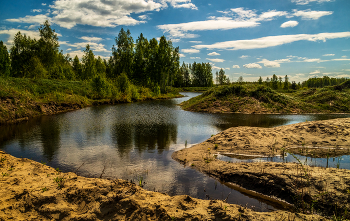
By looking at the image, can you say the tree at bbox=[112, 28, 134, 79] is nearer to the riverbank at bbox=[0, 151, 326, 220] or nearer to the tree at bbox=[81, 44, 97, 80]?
the tree at bbox=[81, 44, 97, 80]

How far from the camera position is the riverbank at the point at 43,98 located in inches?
863

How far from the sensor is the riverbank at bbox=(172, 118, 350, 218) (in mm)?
6203

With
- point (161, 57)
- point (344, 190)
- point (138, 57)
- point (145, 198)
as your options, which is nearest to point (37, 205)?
point (145, 198)

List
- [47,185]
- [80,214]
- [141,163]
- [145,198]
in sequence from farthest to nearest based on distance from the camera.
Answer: [141,163] < [47,185] < [145,198] < [80,214]

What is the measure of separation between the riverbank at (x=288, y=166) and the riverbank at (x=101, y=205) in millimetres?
1478

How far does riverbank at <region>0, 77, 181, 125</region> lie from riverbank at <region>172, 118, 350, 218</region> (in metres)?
21.4

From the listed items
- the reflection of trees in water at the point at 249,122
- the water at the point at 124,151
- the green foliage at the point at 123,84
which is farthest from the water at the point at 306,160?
the green foliage at the point at 123,84

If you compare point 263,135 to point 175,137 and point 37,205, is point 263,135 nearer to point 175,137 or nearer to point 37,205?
point 175,137

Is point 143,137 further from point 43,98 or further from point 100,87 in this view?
point 100,87

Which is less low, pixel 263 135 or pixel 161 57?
pixel 161 57

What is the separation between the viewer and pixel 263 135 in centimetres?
1318

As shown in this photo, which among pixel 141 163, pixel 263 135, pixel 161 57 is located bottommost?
pixel 141 163

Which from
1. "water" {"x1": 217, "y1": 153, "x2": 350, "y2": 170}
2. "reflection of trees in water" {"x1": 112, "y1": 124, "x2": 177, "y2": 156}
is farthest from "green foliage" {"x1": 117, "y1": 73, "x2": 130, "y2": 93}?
"water" {"x1": 217, "y1": 153, "x2": 350, "y2": 170}

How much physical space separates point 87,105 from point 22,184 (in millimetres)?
33152
